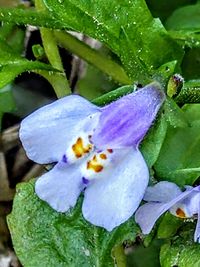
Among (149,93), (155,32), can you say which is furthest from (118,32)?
(149,93)

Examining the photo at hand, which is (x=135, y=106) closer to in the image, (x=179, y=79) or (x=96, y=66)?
(x=179, y=79)

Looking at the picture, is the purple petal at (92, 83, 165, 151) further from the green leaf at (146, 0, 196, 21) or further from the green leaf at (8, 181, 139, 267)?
the green leaf at (146, 0, 196, 21)

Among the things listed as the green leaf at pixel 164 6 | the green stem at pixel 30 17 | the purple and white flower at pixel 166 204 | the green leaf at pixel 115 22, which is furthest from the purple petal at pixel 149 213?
the green leaf at pixel 164 6

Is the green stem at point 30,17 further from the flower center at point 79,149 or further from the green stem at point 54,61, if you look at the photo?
the flower center at point 79,149

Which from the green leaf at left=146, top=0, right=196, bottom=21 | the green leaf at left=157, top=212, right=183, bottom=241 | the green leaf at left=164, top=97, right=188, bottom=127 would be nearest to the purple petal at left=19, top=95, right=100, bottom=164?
the green leaf at left=164, top=97, right=188, bottom=127

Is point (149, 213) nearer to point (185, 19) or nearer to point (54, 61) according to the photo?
point (54, 61)

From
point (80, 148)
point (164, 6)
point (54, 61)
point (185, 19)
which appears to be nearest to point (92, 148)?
point (80, 148)
